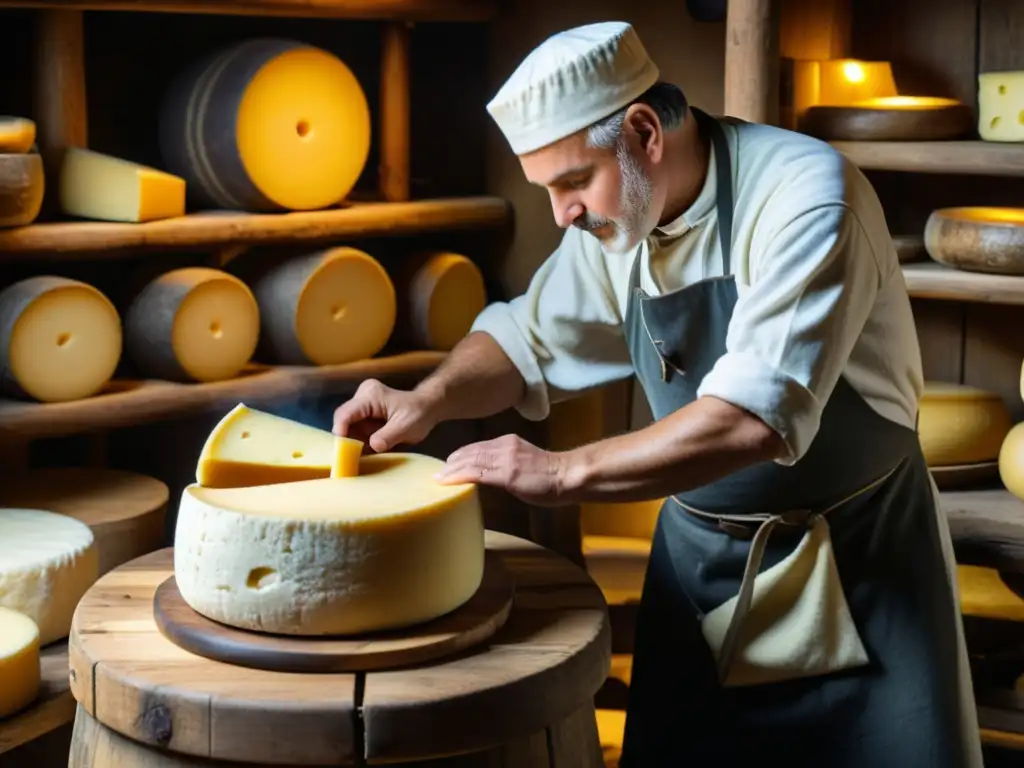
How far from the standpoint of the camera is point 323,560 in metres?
1.97

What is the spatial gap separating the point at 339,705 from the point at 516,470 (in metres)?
0.44

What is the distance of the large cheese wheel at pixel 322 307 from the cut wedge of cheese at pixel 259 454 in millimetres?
1473

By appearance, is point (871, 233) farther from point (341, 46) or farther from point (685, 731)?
point (341, 46)

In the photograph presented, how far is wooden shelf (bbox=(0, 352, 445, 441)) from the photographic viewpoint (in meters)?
3.30

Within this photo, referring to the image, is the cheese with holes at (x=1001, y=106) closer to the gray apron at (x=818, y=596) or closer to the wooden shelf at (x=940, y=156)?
the wooden shelf at (x=940, y=156)

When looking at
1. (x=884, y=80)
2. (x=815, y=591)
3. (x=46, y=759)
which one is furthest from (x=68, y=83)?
(x=815, y=591)

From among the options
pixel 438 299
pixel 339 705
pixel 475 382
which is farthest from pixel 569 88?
pixel 438 299

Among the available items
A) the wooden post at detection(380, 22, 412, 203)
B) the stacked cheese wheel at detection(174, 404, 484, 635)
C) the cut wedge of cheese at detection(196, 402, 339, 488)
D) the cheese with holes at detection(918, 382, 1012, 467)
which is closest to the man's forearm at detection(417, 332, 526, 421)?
the cut wedge of cheese at detection(196, 402, 339, 488)

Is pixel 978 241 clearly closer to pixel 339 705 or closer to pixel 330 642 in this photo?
pixel 330 642

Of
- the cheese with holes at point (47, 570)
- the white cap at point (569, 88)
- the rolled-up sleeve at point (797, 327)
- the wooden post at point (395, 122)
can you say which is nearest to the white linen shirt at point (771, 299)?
the rolled-up sleeve at point (797, 327)

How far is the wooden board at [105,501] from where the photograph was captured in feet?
10.4

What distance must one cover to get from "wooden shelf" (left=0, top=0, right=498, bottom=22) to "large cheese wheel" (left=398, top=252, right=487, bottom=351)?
65 centimetres

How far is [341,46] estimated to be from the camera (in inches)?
167

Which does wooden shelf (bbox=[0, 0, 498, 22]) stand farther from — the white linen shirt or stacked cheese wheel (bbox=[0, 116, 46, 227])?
the white linen shirt
